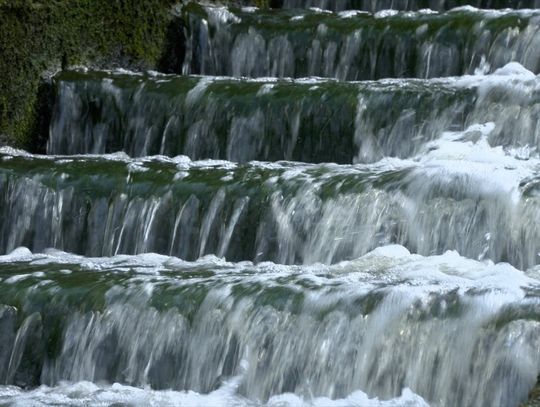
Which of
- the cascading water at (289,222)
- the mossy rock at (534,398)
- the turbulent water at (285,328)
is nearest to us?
the mossy rock at (534,398)

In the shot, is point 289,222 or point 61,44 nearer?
point 289,222

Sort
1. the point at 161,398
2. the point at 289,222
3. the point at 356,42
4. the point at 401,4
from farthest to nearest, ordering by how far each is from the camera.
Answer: the point at 401,4
the point at 356,42
the point at 289,222
the point at 161,398

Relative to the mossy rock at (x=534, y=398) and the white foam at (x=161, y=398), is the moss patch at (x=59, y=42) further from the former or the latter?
the mossy rock at (x=534, y=398)

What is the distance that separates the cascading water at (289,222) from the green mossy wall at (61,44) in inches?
6.8

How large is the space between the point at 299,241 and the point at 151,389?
1332 mm

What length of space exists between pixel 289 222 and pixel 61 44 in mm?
3009

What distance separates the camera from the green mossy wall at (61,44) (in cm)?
860

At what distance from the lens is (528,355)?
470 centimetres

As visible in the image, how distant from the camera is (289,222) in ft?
21.7

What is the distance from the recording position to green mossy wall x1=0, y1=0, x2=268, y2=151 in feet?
28.2

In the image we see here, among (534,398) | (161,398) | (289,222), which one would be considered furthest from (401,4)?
(534,398)

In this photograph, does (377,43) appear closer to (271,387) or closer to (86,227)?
(86,227)

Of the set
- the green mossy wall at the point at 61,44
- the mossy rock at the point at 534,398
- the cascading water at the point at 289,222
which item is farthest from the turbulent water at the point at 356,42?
the mossy rock at the point at 534,398

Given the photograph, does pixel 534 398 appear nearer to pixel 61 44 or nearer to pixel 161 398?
pixel 161 398
